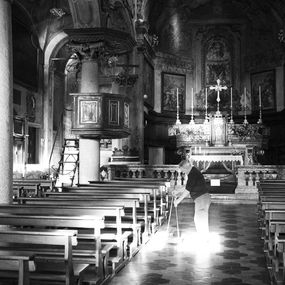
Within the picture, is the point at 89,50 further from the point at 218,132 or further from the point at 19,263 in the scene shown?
the point at 19,263

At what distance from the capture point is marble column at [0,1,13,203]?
6.83 metres

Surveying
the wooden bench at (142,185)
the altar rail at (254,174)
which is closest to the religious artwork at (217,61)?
the altar rail at (254,174)

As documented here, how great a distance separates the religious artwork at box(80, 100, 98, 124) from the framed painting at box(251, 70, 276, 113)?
14522 millimetres

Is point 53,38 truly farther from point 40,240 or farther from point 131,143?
point 40,240

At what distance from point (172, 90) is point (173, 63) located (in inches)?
61.2

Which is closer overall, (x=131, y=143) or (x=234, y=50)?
(x=131, y=143)

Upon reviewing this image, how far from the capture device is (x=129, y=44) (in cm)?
1355

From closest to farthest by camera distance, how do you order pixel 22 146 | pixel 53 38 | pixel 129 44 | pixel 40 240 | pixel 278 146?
pixel 40 240 → pixel 129 44 → pixel 22 146 → pixel 53 38 → pixel 278 146

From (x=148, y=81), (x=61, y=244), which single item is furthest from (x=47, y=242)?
(x=148, y=81)

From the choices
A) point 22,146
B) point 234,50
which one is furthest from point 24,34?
point 234,50

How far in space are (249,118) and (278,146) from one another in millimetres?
2501

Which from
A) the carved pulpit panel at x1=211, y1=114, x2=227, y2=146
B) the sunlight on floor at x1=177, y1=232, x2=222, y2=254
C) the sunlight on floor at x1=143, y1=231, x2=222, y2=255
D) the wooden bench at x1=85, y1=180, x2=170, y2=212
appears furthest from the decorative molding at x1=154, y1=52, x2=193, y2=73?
the sunlight on floor at x1=177, y1=232, x2=222, y2=254

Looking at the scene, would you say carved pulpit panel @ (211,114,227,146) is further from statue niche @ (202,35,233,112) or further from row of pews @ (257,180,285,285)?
row of pews @ (257,180,285,285)

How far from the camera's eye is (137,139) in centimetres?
2105
